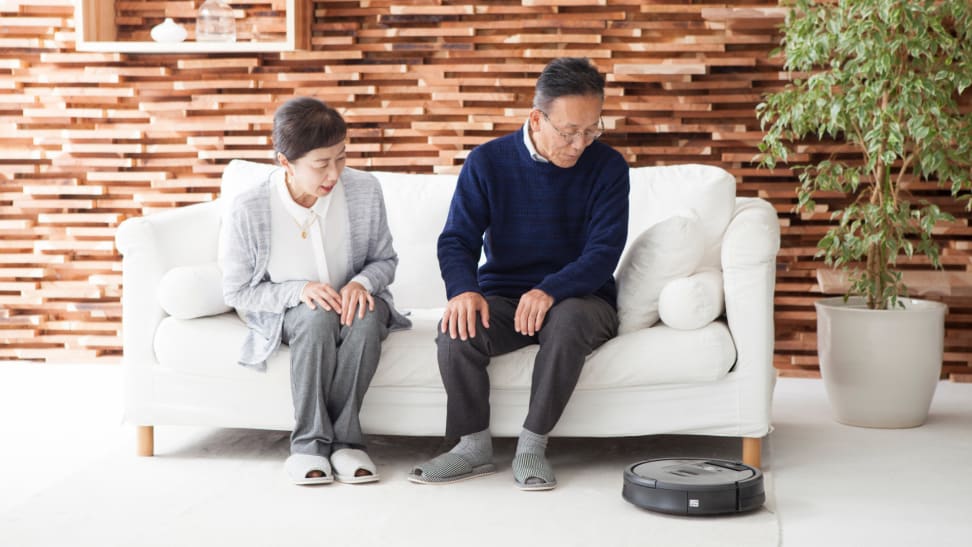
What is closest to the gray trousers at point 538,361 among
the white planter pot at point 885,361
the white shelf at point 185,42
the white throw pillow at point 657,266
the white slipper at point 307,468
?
the white throw pillow at point 657,266

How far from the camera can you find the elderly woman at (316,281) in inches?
115

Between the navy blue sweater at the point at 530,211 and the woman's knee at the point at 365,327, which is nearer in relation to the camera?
the woman's knee at the point at 365,327

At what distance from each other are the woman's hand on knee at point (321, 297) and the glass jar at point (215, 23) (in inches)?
70.1

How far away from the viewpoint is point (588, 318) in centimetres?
289

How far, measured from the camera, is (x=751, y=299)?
2996 millimetres

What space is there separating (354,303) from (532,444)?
61 centimetres

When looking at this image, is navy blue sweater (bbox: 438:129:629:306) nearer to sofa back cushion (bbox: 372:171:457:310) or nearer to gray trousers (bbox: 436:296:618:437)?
gray trousers (bbox: 436:296:618:437)

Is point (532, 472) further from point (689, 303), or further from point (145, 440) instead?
point (145, 440)

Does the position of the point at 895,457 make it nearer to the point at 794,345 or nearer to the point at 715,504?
the point at 715,504

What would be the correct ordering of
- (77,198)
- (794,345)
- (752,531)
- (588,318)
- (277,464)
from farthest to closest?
1. (77,198)
2. (794,345)
3. (277,464)
4. (588,318)
5. (752,531)

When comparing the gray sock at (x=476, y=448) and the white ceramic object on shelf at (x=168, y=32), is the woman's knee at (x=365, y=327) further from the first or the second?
the white ceramic object on shelf at (x=168, y=32)

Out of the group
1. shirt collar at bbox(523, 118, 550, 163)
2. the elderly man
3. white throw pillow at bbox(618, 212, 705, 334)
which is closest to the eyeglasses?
the elderly man

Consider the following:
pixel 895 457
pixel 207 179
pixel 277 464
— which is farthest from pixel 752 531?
pixel 207 179

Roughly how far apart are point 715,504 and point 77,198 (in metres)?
3.26
